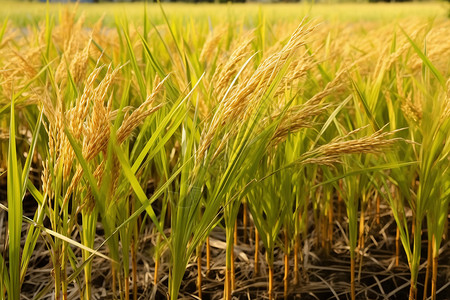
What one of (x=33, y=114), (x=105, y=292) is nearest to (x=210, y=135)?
(x=105, y=292)

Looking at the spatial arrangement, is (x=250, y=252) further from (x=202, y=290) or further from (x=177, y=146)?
(x=177, y=146)

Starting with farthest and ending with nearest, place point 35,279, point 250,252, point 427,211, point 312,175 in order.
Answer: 1. point 250,252
2. point 35,279
3. point 312,175
4. point 427,211

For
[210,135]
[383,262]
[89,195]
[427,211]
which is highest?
[210,135]

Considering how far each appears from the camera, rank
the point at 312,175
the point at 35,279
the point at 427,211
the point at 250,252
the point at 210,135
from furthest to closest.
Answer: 1. the point at 250,252
2. the point at 35,279
3. the point at 312,175
4. the point at 427,211
5. the point at 210,135

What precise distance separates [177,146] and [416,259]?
86 cm

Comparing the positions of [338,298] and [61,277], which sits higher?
[61,277]

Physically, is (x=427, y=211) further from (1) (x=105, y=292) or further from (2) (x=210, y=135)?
(1) (x=105, y=292)

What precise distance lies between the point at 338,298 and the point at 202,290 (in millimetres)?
359

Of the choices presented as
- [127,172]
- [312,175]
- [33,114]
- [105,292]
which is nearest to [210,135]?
[127,172]

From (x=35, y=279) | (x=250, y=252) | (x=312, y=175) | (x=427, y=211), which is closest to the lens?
(x=427, y=211)

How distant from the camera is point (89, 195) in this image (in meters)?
1.04

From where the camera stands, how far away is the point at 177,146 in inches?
75.0

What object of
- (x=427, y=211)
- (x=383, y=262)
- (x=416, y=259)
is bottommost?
(x=383, y=262)

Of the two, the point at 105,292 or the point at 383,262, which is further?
the point at 383,262
